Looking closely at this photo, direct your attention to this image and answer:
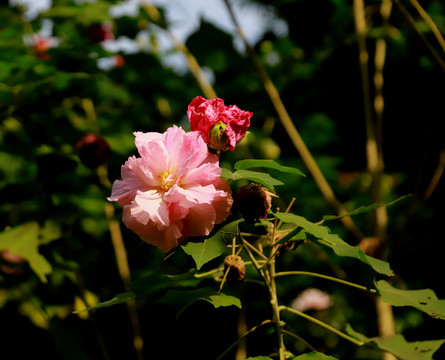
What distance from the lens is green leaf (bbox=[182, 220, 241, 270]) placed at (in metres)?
0.75

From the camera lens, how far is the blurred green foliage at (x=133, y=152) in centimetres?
151

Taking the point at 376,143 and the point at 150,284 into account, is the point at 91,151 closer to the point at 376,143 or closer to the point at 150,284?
the point at 150,284

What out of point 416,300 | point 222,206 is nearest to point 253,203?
point 222,206

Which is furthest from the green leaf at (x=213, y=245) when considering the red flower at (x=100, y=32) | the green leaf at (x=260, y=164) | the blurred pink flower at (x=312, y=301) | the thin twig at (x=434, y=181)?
the blurred pink flower at (x=312, y=301)

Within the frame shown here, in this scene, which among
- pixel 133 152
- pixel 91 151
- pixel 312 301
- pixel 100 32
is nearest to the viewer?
pixel 91 151

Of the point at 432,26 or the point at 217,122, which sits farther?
the point at 432,26

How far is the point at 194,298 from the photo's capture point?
858 mm

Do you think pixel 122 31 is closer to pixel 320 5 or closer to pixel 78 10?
pixel 78 10

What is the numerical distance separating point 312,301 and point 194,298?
89.5 inches

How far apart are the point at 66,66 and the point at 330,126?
141cm

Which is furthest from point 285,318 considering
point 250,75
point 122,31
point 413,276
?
point 122,31

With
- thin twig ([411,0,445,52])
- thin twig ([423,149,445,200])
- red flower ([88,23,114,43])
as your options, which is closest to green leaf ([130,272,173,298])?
thin twig ([423,149,445,200])

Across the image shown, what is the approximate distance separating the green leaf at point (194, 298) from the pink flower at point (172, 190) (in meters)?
0.13

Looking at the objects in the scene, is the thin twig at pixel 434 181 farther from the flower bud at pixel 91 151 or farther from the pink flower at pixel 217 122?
the flower bud at pixel 91 151
